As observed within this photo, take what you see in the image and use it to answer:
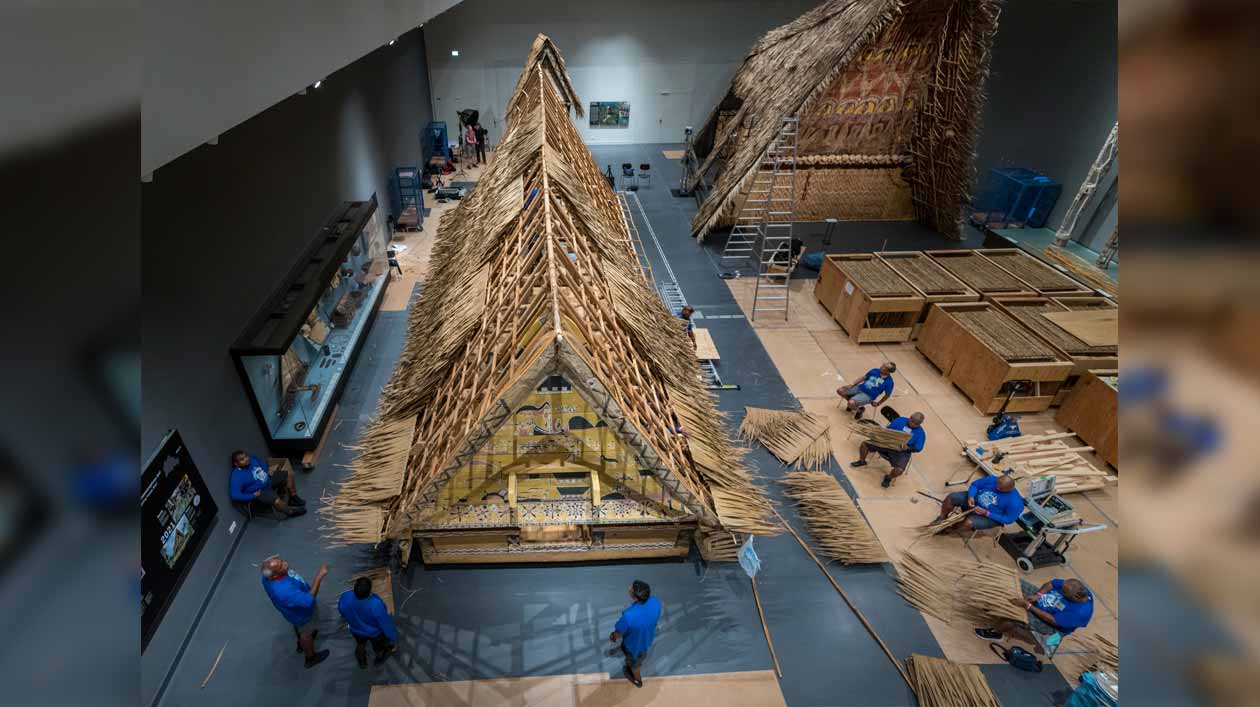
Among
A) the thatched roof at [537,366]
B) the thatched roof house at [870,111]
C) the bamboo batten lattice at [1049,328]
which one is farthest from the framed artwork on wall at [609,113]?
the bamboo batten lattice at [1049,328]

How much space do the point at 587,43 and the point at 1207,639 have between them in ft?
63.3

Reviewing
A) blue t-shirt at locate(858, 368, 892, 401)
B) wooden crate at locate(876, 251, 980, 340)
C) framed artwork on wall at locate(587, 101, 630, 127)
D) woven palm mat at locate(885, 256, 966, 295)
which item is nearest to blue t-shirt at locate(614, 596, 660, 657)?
blue t-shirt at locate(858, 368, 892, 401)

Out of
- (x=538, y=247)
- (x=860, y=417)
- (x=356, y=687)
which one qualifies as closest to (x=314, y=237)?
(x=538, y=247)

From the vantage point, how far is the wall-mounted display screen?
464cm

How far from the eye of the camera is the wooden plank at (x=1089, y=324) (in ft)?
27.1

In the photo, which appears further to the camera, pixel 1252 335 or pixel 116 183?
pixel 116 183

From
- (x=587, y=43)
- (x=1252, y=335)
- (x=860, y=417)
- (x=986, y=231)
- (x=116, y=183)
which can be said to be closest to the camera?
(x=1252, y=335)

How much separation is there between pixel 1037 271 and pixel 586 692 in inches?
406

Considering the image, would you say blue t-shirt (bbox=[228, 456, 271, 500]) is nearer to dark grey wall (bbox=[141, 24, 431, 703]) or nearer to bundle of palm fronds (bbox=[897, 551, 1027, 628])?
A: dark grey wall (bbox=[141, 24, 431, 703])

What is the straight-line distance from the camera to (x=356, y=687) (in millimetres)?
4906

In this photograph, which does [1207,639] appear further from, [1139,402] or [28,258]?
[28,258]

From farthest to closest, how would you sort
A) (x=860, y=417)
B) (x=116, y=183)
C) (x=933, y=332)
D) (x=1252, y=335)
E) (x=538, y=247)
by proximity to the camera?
(x=933, y=332), (x=860, y=417), (x=538, y=247), (x=116, y=183), (x=1252, y=335)

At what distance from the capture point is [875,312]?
9375 millimetres

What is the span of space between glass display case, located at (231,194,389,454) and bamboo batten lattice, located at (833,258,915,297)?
8.01 m
